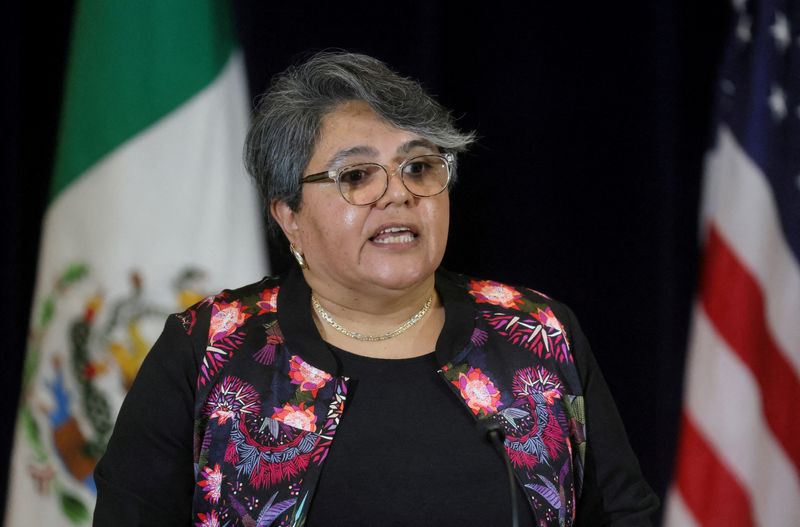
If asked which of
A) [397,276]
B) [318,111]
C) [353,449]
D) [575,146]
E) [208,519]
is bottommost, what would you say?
[208,519]

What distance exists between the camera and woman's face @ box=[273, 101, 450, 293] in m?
1.46

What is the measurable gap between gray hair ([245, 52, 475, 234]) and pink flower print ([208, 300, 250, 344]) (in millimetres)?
195

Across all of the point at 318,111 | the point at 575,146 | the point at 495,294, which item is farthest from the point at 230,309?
the point at 575,146

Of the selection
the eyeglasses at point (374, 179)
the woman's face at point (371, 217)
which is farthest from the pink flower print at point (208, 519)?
the eyeglasses at point (374, 179)

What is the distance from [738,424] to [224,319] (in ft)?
3.83

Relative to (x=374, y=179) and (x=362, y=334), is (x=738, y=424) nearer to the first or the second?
(x=362, y=334)

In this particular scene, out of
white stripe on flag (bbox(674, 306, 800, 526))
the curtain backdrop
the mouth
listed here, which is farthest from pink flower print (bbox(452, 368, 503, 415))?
white stripe on flag (bbox(674, 306, 800, 526))

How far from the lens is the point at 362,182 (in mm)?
1477

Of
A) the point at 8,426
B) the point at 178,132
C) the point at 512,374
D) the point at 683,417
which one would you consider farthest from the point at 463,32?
the point at 8,426

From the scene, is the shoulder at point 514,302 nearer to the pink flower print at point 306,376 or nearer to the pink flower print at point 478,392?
the pink flower print at point 478,392

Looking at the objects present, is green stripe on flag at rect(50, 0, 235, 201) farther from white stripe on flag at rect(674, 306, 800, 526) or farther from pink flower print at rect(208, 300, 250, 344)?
white stripe on flag at rect(674, 306, 800, 526)

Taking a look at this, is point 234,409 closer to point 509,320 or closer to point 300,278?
point 300,278

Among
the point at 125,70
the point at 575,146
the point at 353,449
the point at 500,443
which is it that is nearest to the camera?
the point at 500,443

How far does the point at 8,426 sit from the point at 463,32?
1221 mm
